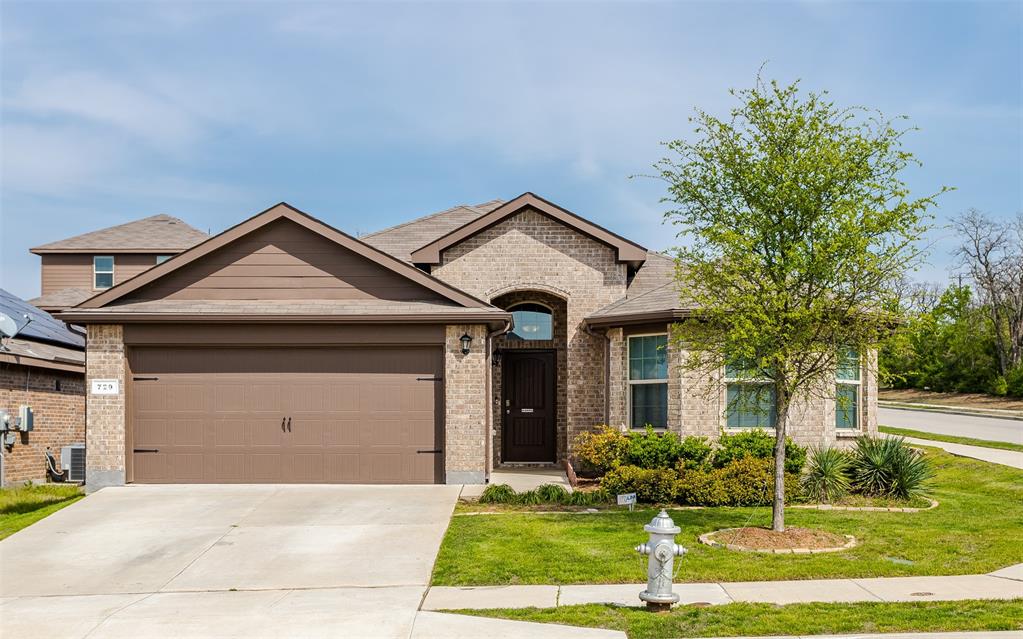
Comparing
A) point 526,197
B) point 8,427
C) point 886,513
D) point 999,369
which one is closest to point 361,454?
point 526,197

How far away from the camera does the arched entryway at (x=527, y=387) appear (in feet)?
61.3

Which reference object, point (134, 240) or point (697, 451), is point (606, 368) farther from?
point (134, 240)

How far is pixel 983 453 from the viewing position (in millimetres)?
20094

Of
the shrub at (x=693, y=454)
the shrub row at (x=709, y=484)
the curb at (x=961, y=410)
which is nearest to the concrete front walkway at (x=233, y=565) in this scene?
the shrub row at (x=709, y=484)

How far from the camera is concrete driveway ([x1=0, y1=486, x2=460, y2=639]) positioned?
7.90m

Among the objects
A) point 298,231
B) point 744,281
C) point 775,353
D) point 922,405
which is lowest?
point 922,405

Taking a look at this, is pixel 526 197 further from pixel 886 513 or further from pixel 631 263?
pixel 886 513

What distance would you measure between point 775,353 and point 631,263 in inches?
287

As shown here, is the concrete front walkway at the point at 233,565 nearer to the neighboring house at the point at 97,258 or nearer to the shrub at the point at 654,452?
the shrub at the point at 654,452

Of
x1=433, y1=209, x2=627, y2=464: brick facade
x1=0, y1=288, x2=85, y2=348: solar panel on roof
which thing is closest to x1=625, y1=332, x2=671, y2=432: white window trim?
x1=433, y1=209, x2=627, y2=464: brick facade

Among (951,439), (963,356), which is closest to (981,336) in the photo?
(963,356)

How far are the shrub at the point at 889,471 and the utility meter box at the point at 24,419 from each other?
15.0 metres

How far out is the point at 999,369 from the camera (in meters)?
46.5

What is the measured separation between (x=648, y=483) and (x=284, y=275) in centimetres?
698
